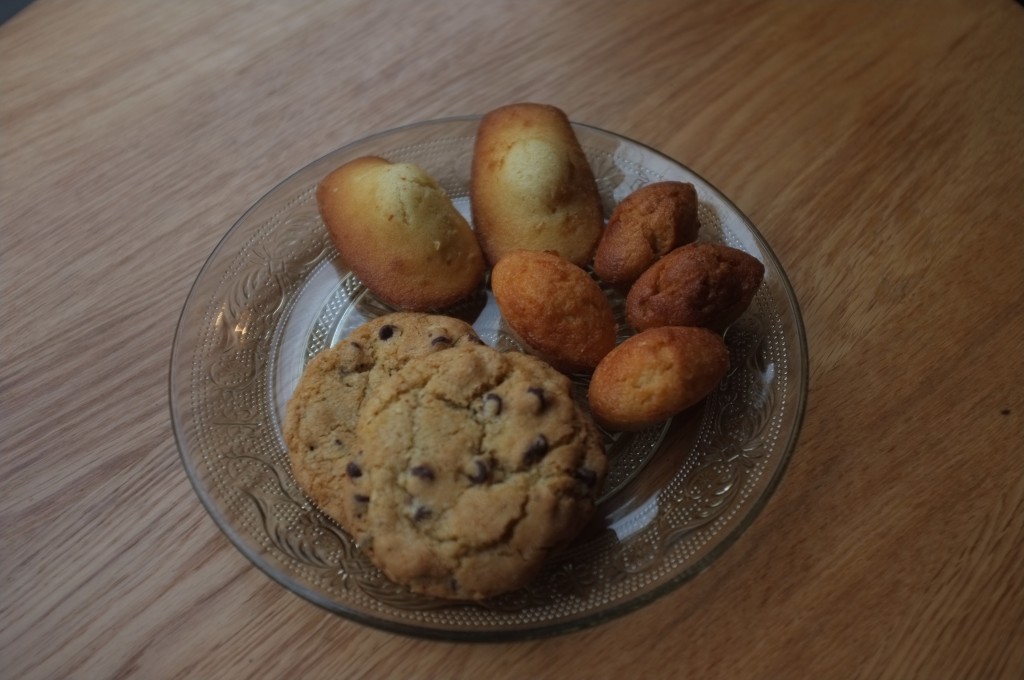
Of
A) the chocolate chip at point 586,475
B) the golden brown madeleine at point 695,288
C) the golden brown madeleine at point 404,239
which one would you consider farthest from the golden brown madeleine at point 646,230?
the chocolate chip at point 586,475

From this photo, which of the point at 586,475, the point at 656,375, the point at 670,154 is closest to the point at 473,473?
the point at 586,475

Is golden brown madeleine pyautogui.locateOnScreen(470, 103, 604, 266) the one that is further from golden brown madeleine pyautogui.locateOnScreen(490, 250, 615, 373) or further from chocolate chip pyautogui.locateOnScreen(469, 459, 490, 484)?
chocolate chip pyautogui.locateOnScreen(469, 459, 490, 484)

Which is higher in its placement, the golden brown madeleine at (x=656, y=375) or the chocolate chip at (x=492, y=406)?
the chocolate chip at (x=492, y=406)

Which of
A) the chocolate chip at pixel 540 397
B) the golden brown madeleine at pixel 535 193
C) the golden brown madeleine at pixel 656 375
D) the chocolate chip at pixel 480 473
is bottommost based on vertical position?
the golden brown madeleine at pixel 656 375

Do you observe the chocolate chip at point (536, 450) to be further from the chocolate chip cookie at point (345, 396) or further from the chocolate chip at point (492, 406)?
the chocolate chip cookie at point (345, 396)

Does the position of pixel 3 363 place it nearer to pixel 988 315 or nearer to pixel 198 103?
pixel 198 103

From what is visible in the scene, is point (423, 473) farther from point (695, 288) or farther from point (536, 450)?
point (695, 288)

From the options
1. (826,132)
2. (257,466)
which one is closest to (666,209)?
(826,132)

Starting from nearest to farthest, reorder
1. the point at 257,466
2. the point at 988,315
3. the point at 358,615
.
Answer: the point at 358,615 < the point at 257,466 < the point at 988,315
